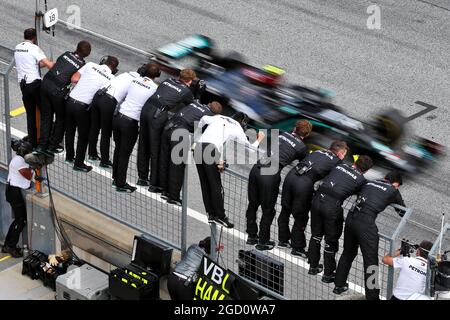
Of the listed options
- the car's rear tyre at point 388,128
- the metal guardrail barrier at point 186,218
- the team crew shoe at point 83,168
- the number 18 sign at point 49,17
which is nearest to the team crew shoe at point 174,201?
the metal guardrail barrier at point 186,218

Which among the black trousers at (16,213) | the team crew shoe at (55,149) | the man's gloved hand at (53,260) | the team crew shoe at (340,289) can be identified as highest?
the team crew shoe at (55,149)

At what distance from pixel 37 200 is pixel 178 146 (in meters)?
2.77

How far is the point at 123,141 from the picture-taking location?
18047 millimetres

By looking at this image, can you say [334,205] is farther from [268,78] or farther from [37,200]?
[268,78]

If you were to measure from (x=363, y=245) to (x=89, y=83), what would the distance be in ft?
15.5

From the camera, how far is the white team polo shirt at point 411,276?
16109 mm

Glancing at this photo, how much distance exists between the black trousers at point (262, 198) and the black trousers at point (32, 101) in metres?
3.73

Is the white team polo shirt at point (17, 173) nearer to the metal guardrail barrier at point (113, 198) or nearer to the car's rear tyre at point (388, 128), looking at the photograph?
Result: the metal guardrail barrier at point (113, 198)

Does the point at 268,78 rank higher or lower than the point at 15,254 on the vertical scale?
higher

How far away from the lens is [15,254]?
63.9ft

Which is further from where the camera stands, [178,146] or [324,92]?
[324,92]

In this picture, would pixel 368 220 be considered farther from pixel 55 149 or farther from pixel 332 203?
pixel 55 149

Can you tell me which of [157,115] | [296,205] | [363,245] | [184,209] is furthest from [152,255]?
[363,245]
